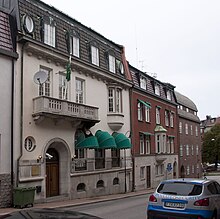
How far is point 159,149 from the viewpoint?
35.8 meters

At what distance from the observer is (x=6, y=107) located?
17.0 metres

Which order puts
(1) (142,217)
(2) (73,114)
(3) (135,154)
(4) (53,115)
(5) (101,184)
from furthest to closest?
(3) (135,154), (5) (101,184), (2) (73,114), (4) (53,115), (1) (142,217)

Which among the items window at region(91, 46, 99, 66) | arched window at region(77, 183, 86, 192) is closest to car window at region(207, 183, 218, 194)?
arched window at region(77, 183, 86, 192)

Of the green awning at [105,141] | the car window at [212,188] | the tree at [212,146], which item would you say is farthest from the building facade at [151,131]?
the tree at [212,146]

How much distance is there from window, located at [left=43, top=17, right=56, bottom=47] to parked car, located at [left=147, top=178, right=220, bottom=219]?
12.7 m

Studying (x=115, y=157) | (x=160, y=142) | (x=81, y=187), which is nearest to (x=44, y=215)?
(x=81, y=187)

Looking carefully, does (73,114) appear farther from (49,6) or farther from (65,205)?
(49,6)

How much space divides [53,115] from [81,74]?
16.6 ft

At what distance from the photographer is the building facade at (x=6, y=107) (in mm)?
16547

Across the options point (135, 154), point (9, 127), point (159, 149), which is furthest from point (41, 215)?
point (159, 149)

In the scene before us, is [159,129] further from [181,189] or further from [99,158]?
[181,189]

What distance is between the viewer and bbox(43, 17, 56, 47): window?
20.1 meters

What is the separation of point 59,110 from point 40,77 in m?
2.12

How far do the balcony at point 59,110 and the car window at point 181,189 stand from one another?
9598 millimetres
